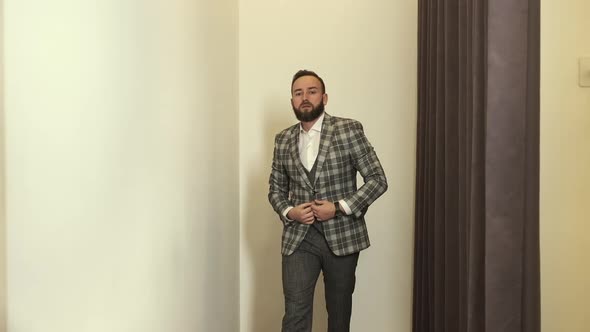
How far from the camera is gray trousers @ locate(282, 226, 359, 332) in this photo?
7.55ft

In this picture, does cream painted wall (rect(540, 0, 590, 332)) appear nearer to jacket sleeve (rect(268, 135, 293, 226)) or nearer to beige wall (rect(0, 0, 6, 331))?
jacket sleeve (rect(268, 135, 293, 226))

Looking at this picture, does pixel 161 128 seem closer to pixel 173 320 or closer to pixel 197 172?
pixel 197 172

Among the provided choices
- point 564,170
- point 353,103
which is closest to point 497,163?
point 564,170

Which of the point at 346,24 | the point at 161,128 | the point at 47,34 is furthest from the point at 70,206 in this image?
the point at 346,24

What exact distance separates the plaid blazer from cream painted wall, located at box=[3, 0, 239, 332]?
387mm

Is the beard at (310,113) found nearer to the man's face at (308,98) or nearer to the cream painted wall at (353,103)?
the man's face at (308,98)

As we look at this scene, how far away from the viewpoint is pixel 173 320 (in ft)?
6.23

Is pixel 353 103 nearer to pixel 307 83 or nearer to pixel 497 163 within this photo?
pixel 307 83

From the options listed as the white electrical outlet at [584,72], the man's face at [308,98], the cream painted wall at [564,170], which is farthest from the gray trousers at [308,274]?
the white electrical outlet at [584,72]

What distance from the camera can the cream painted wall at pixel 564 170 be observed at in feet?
6.95

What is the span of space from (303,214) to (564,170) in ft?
3.27

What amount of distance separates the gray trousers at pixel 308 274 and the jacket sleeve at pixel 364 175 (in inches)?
7.9

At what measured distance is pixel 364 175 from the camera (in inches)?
89.7

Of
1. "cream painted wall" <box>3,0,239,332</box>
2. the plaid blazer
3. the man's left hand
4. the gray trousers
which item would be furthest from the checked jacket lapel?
"cream painted wall" <box>3,0,239,332</box>
